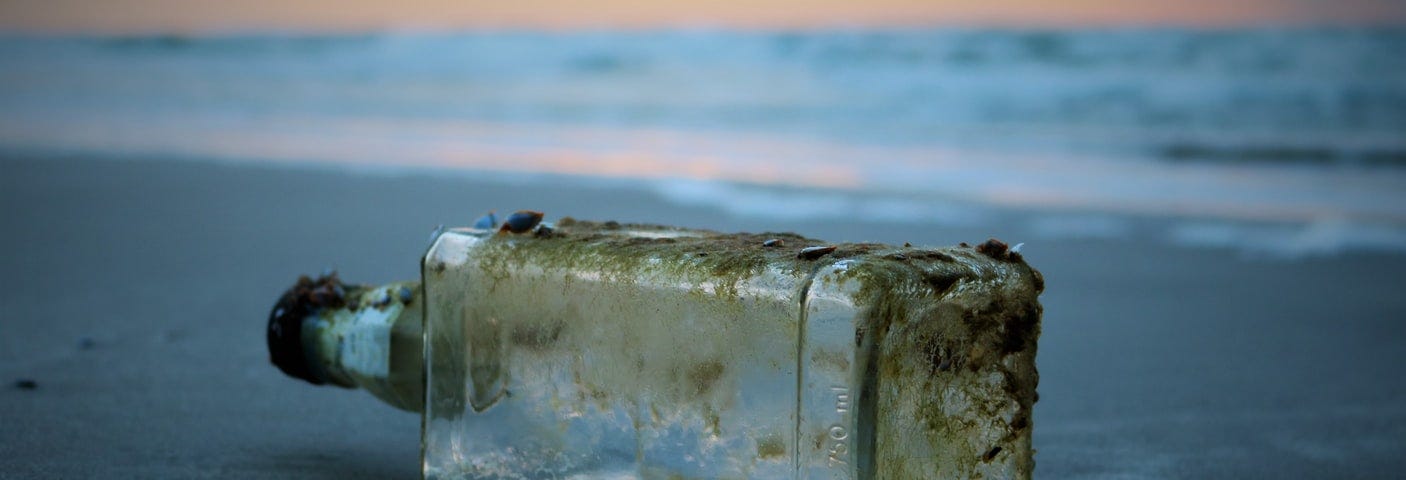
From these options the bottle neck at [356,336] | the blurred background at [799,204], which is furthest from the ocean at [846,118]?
the bottle neck at [356,336]

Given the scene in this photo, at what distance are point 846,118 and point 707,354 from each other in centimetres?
878

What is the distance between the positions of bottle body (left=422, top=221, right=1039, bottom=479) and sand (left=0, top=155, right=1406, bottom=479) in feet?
1.45

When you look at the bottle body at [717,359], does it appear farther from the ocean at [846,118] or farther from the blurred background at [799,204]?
the ocean at [846,118]

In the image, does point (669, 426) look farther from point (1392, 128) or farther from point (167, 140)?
point (1392, 128)

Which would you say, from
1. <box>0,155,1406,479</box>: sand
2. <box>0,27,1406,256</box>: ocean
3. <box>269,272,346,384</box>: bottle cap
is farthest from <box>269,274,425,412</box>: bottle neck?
<box>0,27,1406,256</box>: ocean

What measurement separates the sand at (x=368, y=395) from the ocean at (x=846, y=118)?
2.59ft

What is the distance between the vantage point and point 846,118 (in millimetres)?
9977

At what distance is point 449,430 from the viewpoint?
154 centimetres

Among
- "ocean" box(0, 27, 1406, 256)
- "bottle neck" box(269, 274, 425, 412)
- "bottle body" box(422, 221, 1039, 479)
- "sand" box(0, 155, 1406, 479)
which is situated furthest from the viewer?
"ocean" box(0, 27, 1406, 256)

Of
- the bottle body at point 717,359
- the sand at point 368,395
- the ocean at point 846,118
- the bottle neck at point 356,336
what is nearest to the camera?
the bottle body at point 717,359

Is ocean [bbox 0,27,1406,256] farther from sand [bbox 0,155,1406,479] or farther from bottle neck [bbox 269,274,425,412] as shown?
bottle neck [bbox 269,274,425,412]

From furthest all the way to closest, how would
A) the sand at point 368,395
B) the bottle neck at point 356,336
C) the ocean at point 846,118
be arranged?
the ocean at point 846,118 < the sand at point 368,395 < the bottle neck at point 356,336

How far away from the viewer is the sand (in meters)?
2.07

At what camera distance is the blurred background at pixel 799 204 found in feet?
7.47
